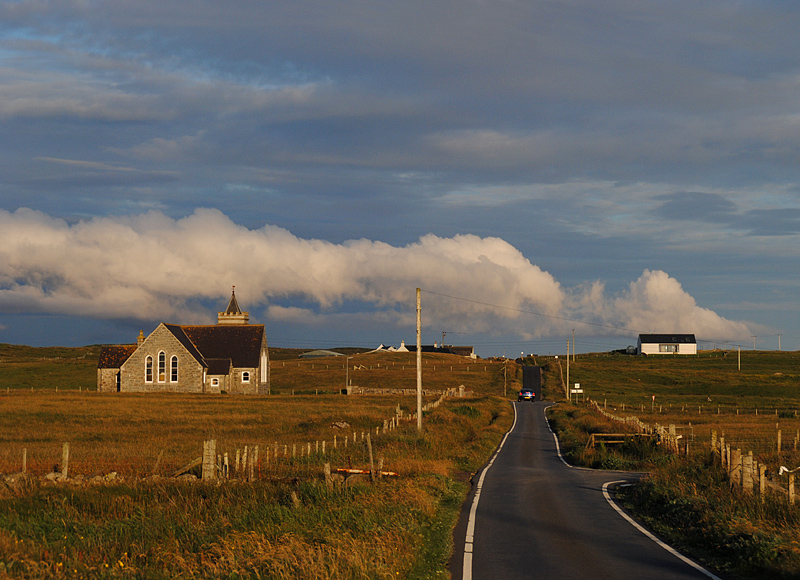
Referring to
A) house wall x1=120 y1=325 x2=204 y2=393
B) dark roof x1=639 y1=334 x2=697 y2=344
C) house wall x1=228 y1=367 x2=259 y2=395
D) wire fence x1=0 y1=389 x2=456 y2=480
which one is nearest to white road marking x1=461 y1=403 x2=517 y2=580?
wire fence x1=0 y1=389 x2=456 y2=480

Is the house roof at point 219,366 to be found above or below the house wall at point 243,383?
above

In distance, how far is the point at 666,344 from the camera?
637 feet

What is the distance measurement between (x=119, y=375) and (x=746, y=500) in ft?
289

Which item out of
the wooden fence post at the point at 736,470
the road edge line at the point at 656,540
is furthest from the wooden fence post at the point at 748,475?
the road edge line at the point at 656,540

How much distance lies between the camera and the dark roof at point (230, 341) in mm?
97938

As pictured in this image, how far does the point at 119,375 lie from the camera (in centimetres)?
9381

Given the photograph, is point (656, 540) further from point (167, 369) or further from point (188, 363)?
point (167, 369)

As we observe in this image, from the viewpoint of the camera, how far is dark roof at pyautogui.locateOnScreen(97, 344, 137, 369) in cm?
9500

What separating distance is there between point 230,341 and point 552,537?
288 feet

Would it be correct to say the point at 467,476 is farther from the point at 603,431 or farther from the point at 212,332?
the point at 212,332

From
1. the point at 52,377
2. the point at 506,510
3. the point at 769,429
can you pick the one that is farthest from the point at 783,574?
the point at 52,377

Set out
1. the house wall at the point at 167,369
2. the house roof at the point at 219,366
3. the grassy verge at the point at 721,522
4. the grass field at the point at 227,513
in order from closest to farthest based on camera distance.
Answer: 1. the grass field at the point at 227,513
2. the grassy verge at the point at 721,522
3. the house wall at the point at 167,369
4. the house roof at the point at 219,366

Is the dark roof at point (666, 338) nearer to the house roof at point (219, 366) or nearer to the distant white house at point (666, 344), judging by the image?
the distant white house at point (666, 344)

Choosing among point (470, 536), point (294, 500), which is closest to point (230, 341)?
point (294, 500)
